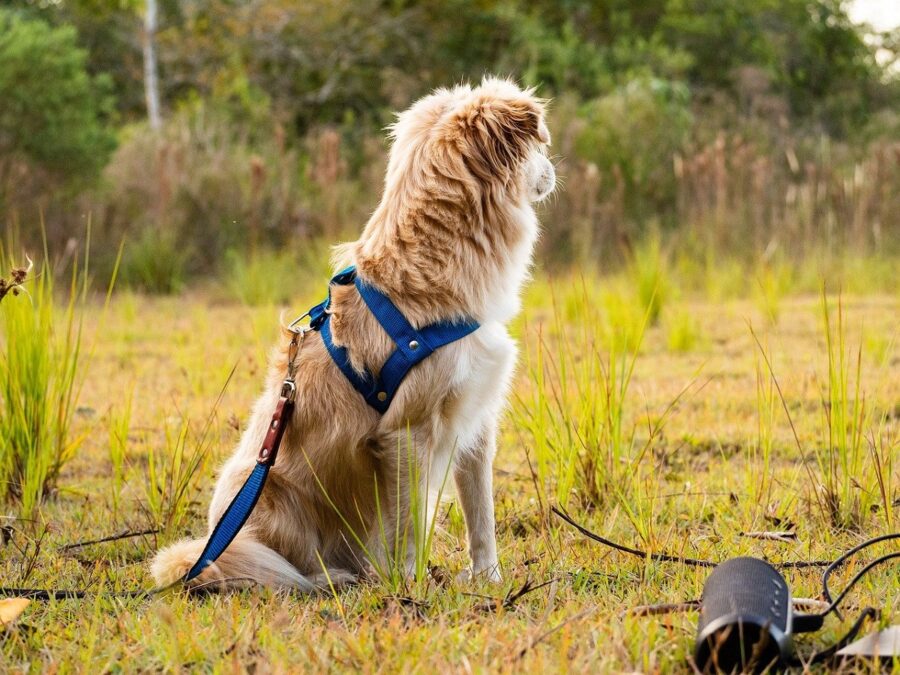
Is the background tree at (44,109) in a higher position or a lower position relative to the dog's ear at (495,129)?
higher

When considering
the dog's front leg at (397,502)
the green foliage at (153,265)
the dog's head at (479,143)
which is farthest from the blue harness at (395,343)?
the green foliage at (153,265)

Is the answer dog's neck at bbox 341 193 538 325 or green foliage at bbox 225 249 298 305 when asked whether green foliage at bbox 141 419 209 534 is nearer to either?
dog's neck at bbox 341 193 538 325

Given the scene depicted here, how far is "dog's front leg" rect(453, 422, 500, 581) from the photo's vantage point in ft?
10.3

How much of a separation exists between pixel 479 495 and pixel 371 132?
47.8 feet

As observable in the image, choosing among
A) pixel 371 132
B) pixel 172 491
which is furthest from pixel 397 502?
pixel 371 132

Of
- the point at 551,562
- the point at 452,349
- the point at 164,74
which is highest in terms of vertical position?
the point at 164,74

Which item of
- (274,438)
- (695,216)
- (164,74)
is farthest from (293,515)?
(164,74)

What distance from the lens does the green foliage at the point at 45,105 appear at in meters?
9.94

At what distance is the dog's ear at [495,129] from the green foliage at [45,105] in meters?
7.97

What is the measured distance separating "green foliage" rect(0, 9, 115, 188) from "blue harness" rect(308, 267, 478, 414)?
8.09m

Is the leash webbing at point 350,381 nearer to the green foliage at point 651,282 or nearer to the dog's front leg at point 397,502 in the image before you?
the dog's front leg at point 397,502

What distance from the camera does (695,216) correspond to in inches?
429

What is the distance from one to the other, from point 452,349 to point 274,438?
57 cm

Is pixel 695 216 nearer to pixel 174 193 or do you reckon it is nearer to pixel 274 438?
pixel 174 193
